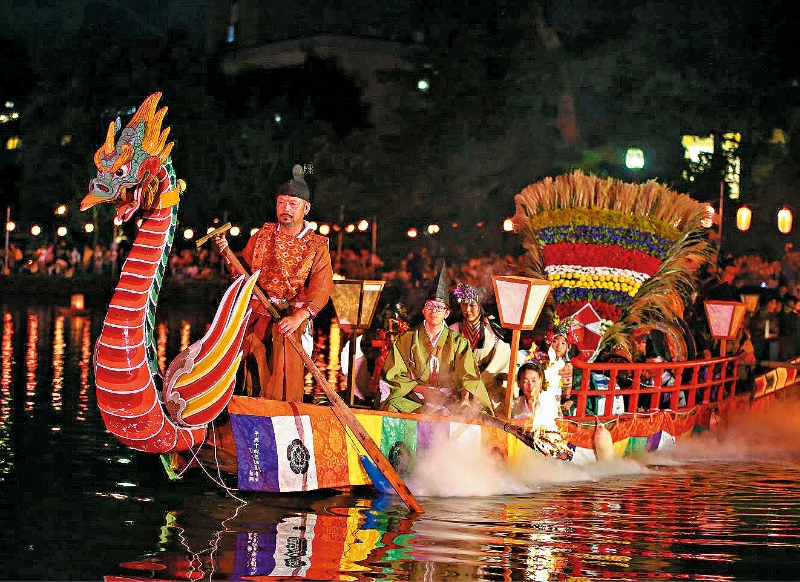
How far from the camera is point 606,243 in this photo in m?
14.8

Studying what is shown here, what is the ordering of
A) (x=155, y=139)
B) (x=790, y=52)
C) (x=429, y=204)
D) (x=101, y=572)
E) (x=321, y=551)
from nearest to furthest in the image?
(x=101, y=572)
(x=321, y=551)
(x=155, y=139)
(x=790, y=52)
(x=429, y=204)

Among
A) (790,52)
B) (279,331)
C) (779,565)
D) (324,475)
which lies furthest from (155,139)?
(790,52)

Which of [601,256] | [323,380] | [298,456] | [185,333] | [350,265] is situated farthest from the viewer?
[350,265]

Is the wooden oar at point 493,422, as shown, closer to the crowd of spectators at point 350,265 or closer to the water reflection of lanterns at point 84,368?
the water reflection of lanterns at point 84,368

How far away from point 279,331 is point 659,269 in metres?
5.77

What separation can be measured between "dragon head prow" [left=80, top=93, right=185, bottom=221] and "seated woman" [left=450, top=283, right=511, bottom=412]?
3540 millimetres

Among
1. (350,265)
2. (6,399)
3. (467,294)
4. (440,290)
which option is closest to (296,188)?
(440,290)

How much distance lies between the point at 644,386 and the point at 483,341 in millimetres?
2778

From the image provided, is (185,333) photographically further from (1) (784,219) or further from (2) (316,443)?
(2) (316,443)

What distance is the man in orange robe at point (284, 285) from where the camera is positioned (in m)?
11.0

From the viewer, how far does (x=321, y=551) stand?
9.04 meters

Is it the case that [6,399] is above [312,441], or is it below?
above

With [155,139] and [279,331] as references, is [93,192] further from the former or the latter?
[279,331]

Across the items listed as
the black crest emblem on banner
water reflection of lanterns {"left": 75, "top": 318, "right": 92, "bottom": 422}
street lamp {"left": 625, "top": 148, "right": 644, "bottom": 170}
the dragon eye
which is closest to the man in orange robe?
the black crest emblem on banner
